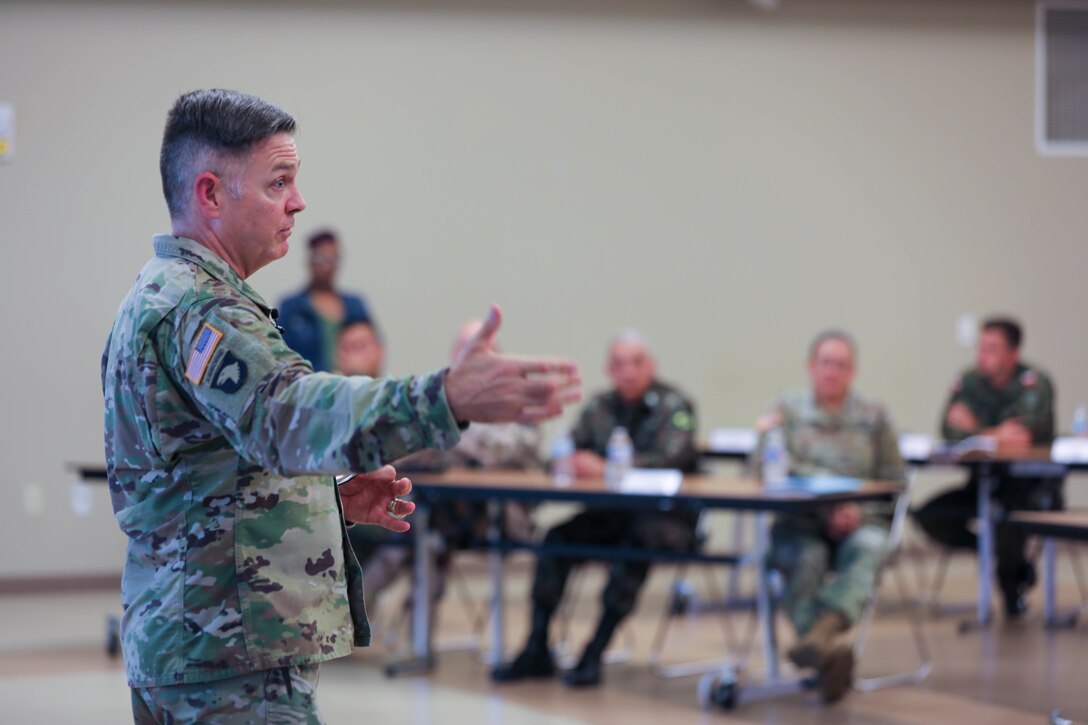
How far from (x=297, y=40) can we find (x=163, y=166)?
250 inches

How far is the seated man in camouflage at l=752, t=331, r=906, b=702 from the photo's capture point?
15.5ft

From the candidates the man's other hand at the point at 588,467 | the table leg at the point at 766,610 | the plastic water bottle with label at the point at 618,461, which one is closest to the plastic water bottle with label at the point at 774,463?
the table leg at the point at 766,610

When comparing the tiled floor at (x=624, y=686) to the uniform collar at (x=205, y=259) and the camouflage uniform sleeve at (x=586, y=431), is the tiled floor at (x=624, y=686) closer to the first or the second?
the camouflage uniform sleeve at (x=586, y=431)

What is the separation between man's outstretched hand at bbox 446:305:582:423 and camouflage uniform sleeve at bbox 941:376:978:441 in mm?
5942

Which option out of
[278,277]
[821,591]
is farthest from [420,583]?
[278,277]

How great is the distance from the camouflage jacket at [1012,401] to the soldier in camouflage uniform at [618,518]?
2087 mm

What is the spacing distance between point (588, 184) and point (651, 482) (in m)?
3.72

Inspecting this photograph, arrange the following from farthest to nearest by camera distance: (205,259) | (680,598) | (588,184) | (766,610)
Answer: (588,184) < (680,598) < (766,610) < (205,259)

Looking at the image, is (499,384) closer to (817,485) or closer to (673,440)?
(817,485)

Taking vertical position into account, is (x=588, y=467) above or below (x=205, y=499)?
below

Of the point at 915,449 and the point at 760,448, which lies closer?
the point at 760,448

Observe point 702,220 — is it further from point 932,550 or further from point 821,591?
point 821,591

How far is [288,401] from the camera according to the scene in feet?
5.05

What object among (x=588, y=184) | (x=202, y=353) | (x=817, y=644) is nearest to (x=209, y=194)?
(x=202, y=353)
